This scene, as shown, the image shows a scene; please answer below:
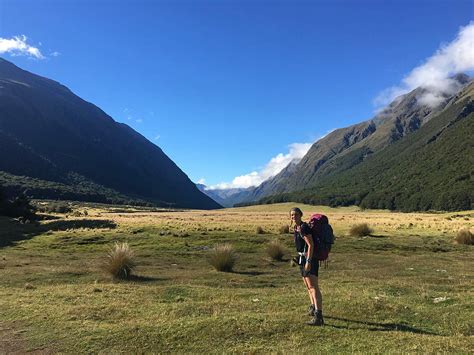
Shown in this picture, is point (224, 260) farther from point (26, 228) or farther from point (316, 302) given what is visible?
point (26, 228)

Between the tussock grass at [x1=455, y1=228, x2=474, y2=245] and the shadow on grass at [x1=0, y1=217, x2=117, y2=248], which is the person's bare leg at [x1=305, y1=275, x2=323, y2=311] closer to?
the tussock grass at [x1=455, y1=228, x2=474, y2=245]

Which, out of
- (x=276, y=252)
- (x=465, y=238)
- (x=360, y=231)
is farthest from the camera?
(x=360, y=231)

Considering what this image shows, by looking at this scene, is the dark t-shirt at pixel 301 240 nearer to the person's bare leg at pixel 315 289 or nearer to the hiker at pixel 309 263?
the hiker at pixel 309 263

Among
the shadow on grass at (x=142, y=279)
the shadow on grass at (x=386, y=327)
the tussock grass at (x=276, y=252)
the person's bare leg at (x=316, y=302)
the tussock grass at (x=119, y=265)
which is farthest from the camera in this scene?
the tussock grass at (x=276, y=252)

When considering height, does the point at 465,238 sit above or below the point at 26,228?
above

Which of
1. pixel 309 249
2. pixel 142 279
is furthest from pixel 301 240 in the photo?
pixel 142 279

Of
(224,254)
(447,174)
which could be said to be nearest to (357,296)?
(224,254)

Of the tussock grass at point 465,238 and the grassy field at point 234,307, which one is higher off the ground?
the tussock grass at point 465,238

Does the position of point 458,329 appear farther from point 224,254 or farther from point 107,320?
point 224,254

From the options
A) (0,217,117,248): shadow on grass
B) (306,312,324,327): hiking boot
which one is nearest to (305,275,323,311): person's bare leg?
(306,312,324,327): hiking boot

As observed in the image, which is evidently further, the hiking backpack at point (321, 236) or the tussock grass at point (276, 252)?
the tussock grass at point (276, 252)

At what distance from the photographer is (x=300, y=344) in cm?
864

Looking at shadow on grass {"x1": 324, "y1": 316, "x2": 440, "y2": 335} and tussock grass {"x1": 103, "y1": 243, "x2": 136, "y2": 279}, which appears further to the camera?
tussock grass {"x1": 103, "y1": 243, "x2": 136, "y2": 279}

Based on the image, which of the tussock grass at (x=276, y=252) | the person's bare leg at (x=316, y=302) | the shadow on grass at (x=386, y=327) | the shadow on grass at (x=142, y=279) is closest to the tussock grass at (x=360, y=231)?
the tussock grass at (x=276, y=252)
